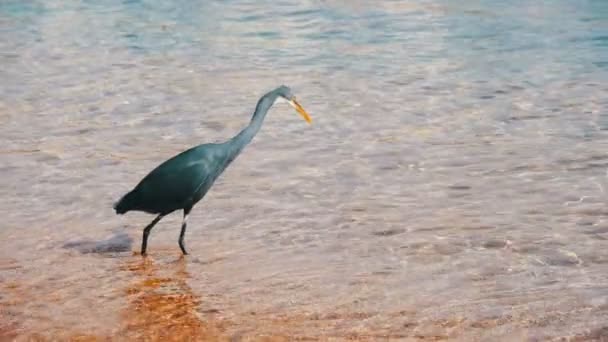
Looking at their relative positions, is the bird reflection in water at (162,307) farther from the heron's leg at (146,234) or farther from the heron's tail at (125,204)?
the heron's tail at (125,204)

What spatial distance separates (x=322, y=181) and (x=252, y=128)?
5.22 feet

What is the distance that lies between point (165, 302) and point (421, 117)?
4906 millimetres

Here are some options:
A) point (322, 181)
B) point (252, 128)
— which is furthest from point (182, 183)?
point (322, 181)

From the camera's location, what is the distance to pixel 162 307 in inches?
266

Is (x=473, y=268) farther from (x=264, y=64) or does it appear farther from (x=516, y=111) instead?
(x=264, y=64)

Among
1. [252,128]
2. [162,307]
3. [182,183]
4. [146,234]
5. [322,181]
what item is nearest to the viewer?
[162,307]

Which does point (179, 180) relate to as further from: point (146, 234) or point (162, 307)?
point (162, 307)

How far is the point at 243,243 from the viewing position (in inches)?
310

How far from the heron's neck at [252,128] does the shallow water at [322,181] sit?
643mm

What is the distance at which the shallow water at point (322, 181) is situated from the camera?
261 inches

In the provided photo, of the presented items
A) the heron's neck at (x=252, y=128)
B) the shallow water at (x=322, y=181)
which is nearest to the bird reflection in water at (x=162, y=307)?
the shallow water at (x=322, y=181)

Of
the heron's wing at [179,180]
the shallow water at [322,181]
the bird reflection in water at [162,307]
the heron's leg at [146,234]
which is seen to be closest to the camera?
the bird reflection in water at [162,307]

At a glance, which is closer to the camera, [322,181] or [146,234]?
[146,234]

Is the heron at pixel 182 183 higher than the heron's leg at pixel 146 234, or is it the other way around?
the heron at pixel 182 183
